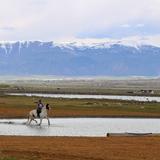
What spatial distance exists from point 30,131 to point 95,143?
37.8ft

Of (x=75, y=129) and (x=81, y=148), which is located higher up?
(x=75, y=129)

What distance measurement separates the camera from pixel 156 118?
64.6m

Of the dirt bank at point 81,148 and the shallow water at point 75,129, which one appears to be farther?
the shallow water at point 75,129

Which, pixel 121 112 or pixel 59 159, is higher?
pixel 121 112

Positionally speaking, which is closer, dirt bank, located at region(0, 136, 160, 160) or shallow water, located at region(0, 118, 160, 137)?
dirt bank, located at region(0, 136, 160, 160)

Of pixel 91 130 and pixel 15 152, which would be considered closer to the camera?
pixel 15 152

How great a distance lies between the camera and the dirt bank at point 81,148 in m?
26.5

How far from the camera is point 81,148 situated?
1174 inches

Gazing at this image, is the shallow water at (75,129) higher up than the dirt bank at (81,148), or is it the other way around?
the shallow water at (75,129)

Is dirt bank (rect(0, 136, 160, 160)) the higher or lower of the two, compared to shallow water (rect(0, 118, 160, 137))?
lower

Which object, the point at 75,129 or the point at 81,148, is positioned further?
the point at 75,129

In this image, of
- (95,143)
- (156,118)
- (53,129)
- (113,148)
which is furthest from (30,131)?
(156,118)

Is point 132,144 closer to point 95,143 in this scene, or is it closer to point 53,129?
point 95,143

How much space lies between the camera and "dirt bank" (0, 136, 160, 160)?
2645 cm
